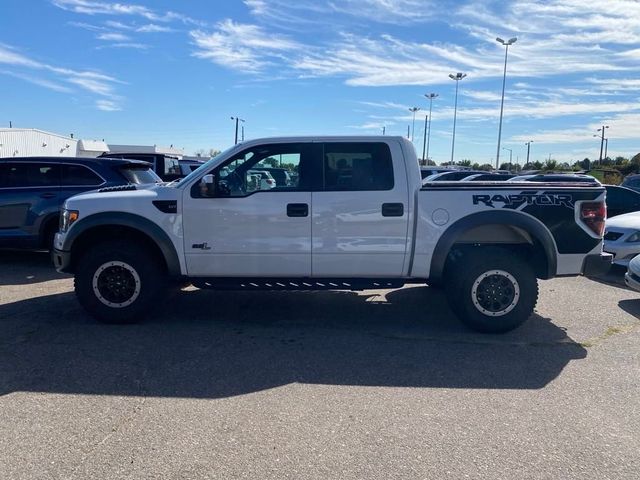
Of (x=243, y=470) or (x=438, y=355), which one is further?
(x=438, y=355)

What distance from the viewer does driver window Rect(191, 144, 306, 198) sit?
5.41 metres

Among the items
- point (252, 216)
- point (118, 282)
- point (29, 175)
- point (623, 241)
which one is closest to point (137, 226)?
point (118, 282)

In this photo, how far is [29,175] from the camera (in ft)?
28.6

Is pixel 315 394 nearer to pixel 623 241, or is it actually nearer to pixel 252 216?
pixel 252 216

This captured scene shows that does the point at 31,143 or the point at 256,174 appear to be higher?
the point at 31,143

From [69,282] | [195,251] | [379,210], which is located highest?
[379,210]

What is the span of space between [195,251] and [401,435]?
3.01m

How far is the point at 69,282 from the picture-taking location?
776cm

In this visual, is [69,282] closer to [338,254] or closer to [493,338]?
[338,254]

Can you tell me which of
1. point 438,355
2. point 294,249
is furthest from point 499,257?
point 294,249

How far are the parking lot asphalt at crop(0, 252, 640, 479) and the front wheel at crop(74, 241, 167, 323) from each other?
0.20 metres

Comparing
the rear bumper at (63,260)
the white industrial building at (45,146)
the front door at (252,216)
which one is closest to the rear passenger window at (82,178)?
the rear bumper at (63,260)

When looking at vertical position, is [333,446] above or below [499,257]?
below

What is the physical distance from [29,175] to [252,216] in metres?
5.38
